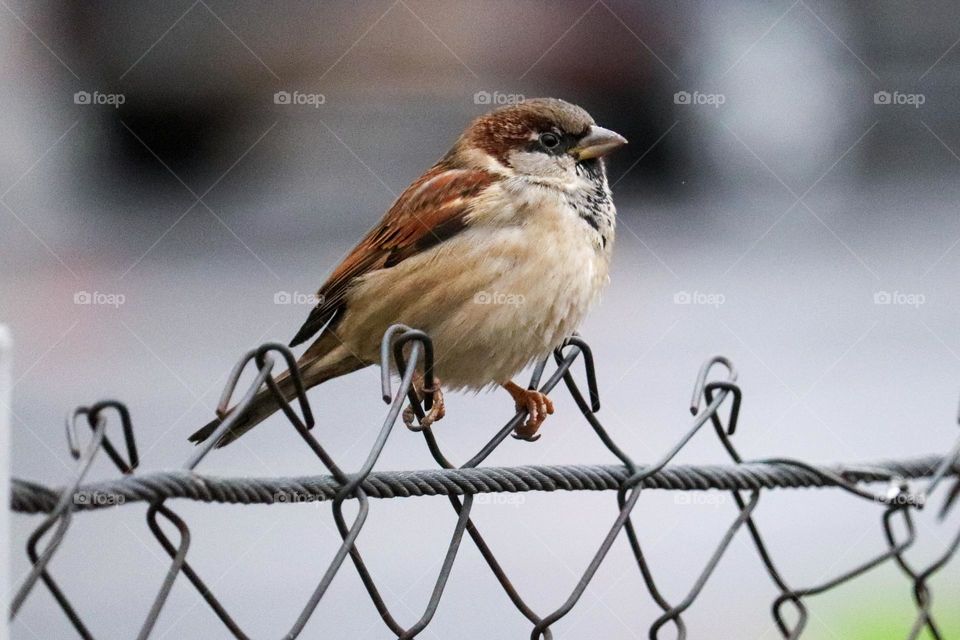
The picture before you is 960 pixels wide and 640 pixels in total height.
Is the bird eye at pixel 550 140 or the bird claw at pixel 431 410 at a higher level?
the bird eye at pixel 550 140

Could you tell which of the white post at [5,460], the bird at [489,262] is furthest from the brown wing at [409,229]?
the white post at [5,460]

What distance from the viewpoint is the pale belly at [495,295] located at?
2025 mm

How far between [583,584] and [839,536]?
106 inches

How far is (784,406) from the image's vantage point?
4789 millimetres

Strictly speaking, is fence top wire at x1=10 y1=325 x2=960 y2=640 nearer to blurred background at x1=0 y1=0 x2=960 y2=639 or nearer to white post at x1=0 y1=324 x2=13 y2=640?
white post at x1=0 y1=324 x2=13 y2=640

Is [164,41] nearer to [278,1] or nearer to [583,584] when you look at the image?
[278,1]

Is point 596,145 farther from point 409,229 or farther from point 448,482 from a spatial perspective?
point 448,482

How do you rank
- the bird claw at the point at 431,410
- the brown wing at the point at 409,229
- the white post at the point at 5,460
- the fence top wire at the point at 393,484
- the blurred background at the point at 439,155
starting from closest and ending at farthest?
the white post at the point at 5,460 < the fence top wire at the point at 393,484 < the bird claw at the point at 431,410 < the brown wing at the point at 409,229 < the blurred background at the point at 439,155

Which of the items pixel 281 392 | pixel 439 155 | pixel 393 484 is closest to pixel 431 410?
pixel 281 392

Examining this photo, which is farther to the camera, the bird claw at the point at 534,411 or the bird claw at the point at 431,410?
Answer: the bird claw at the point at 534,411

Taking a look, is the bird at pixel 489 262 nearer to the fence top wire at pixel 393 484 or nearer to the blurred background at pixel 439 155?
the fence top wire at pixel 393 484

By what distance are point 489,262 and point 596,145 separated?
0.34 metres

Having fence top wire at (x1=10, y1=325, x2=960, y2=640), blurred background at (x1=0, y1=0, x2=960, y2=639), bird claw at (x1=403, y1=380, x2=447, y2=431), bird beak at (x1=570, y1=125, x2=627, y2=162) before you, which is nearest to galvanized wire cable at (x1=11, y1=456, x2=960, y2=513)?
fence top wire at (x1=10, y1=325, x2=960, y2=640)

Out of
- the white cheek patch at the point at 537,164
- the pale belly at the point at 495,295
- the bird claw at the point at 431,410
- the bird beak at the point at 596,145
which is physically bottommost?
the bird claw at the point at 431,410
